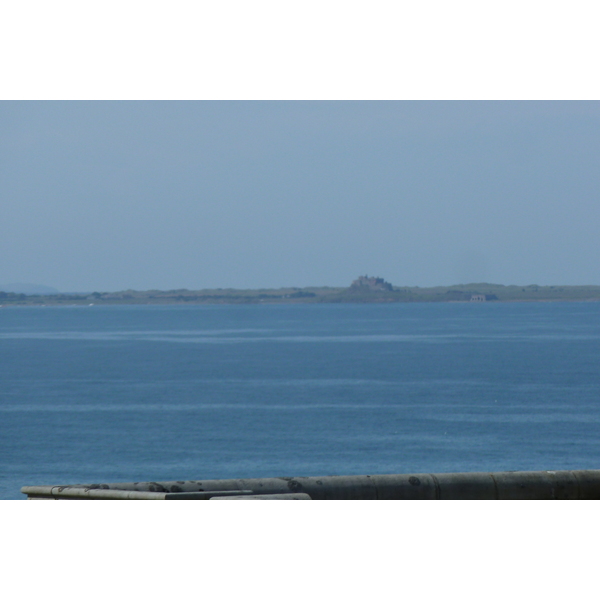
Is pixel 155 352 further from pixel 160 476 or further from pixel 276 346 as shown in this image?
pixel 160 476

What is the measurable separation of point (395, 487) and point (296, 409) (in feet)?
150

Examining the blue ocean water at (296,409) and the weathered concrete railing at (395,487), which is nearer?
the weathered concrete railing at (395,487)

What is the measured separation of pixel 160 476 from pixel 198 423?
38.4 ft

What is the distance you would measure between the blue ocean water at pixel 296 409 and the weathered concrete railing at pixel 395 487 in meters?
29.4

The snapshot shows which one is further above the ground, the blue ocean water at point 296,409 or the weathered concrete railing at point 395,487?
the blue ocean water at point 296,409

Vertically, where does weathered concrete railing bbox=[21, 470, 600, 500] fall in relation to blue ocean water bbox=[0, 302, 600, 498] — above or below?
below

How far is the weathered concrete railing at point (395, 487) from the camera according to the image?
447 centimetres

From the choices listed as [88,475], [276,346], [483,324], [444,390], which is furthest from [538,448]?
[483,324]

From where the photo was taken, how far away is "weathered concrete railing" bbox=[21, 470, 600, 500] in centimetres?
447

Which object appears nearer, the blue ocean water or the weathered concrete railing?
the weathered concrete railing

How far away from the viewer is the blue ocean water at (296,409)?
3734 centimetres

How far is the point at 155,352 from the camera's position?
3467 inches

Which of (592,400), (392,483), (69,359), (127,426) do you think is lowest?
(392,483)

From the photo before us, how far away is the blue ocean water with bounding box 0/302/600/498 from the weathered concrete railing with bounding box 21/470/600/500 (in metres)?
29.4
